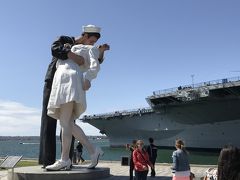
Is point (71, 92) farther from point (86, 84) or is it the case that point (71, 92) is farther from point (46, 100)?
point (46, 100)

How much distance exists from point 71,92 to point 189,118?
43359 millimetres

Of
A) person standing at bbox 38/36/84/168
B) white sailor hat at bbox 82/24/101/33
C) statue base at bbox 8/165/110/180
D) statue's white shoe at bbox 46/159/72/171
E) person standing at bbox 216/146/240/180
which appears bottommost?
statue base at bbox 8/165/110/180

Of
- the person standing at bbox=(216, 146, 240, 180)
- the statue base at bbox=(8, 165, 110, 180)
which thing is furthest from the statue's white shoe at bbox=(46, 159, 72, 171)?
the person standing at bbox=(216, 146, 240, 180)

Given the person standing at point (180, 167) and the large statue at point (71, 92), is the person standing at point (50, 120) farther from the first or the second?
the person standing at point (180, 167)

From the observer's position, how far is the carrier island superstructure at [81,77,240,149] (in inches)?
1588

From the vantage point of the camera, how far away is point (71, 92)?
588 centimetres

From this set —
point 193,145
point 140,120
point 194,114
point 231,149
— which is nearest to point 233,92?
point 194,114

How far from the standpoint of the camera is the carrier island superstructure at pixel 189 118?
132 feet

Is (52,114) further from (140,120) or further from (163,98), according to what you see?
(140,120)

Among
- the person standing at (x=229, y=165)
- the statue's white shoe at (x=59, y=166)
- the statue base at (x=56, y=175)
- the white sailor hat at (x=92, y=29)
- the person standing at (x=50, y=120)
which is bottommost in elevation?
the statue base at (x=56, y=175)

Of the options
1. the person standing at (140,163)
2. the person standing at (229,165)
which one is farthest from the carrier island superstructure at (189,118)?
the person standing at (229,165)

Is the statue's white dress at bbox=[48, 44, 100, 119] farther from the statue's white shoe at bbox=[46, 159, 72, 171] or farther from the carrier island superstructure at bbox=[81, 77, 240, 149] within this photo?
the carrier island superstructure at bbox=[81, 77, 240, 149]

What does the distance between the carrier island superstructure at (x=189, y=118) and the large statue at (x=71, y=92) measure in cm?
3229

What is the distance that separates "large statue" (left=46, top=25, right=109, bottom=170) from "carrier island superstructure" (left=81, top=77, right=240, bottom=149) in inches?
1271
